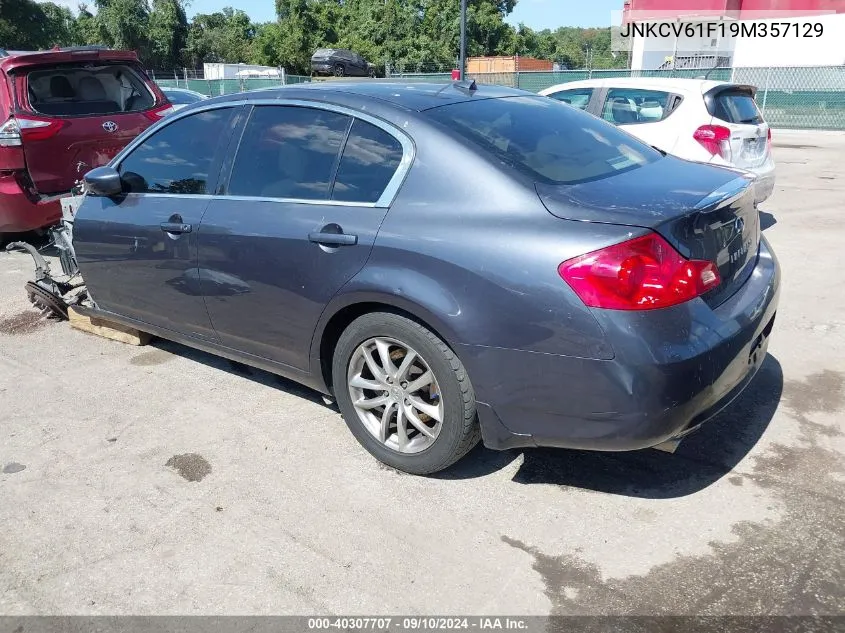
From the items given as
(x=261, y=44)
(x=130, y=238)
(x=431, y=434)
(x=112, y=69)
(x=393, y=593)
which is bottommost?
(x=393, y=593)

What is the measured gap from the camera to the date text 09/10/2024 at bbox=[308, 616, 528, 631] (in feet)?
7.70

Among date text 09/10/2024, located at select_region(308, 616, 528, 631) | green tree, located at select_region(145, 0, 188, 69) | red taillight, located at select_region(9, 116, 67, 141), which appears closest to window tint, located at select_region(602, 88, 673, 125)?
red taillight, located at select_region(9, 116, 67, 141)

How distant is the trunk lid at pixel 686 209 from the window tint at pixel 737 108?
4643mm

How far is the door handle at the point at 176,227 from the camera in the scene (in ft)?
12.3

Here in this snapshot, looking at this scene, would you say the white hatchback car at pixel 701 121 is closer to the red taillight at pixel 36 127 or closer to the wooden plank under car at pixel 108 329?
the wooden plank under car at pixel 108 329

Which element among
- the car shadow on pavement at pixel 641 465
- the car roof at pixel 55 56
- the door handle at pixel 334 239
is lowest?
the car shadow on pavement at pixel 641 465

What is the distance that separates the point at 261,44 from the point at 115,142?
5642 centimetres

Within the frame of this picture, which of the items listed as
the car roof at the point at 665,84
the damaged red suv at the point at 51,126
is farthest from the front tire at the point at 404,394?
the car roof at the point at 665,84

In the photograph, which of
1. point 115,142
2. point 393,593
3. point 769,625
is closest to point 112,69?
point 115,142

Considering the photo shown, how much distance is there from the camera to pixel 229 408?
12.9ft

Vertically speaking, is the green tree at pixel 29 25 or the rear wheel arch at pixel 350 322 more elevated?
the green tree at pixel 29 25

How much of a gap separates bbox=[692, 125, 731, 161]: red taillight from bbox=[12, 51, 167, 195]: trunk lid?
→ 573 cm

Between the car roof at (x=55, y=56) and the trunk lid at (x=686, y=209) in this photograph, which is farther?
the car roof at (x=55, y=56)

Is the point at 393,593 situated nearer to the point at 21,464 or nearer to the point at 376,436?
the point at 376,436
